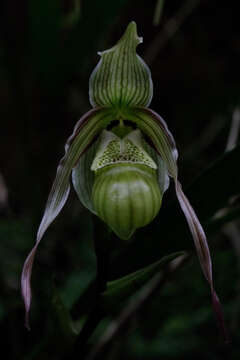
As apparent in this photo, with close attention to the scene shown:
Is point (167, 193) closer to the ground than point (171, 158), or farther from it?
closer to the ground

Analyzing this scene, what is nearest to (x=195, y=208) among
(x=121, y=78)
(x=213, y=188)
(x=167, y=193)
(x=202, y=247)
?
(x=213, y=188)

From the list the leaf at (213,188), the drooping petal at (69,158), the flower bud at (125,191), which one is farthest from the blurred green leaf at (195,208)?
the drooping petal at (69,158)

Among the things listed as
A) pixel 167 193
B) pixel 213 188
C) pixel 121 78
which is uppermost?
pixel 121 78

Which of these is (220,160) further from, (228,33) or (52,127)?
(228,33)

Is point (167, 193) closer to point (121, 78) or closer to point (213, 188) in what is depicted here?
point (213, 188)

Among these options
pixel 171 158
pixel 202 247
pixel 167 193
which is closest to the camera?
pixel 202 247

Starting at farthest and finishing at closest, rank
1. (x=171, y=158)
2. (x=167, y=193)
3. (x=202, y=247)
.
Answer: (x=167, y=193)
(x=171, y=158)
(x=202, y=247)

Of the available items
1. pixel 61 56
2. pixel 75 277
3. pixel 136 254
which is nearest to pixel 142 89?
pixel 136 254
